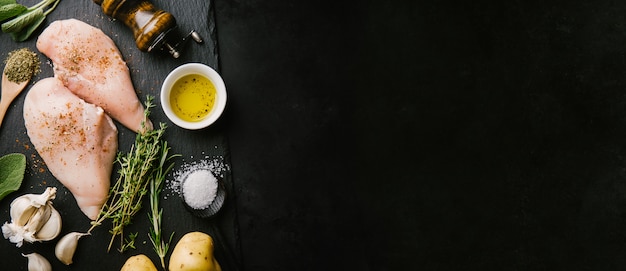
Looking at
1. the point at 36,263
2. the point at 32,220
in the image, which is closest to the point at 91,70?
the point at 32,220

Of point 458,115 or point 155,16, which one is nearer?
point 155,16

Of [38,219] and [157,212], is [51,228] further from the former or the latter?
[157,212]

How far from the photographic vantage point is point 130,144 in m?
2.23

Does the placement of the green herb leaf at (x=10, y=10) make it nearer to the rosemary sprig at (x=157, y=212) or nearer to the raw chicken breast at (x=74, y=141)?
the raw chicken breast at (x=74, y=141)

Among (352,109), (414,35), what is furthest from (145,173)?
(414,35)

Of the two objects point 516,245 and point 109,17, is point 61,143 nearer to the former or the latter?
point 109,17

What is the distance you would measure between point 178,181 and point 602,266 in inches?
71.6

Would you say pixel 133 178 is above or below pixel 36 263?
above

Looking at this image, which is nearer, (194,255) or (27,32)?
(194,255)

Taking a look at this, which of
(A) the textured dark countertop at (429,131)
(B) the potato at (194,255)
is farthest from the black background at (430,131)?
(B) the potato at (194,255)

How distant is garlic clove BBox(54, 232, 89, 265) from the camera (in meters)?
2.16

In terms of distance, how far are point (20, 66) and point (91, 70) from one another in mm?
319

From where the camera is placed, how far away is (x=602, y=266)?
7.56ft

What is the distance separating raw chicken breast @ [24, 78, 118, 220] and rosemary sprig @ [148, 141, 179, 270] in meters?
0.20
